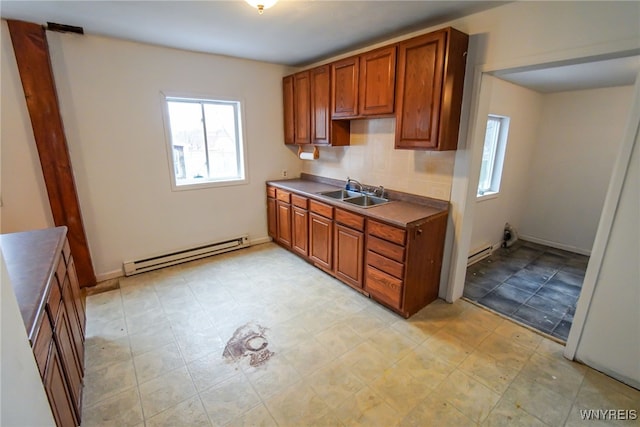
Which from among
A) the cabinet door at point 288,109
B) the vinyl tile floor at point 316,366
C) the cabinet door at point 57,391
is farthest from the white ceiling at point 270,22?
the cabinet door at point 57,391

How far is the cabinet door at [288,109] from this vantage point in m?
3.82

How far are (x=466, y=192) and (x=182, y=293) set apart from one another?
286cm

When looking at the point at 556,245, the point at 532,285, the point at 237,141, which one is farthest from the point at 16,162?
the point at 556,245

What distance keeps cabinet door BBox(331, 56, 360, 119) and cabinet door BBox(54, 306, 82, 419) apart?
2.76 meters

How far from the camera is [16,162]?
254 centimetres

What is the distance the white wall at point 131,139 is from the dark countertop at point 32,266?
0.99 m

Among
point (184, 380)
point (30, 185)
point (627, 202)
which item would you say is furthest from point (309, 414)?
point (30, 185)

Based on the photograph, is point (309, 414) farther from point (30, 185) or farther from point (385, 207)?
point (30, 185)

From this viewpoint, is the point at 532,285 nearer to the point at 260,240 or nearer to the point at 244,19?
the point at 260,240

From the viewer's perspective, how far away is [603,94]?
373cm

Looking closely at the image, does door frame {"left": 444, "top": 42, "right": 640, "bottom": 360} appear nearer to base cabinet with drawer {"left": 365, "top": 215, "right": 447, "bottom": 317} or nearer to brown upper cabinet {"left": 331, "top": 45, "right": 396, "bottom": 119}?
base cabinet with drawer {"left": 365, "top": 215, "right": 447, "bottom": 317}

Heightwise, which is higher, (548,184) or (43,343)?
(548,184)

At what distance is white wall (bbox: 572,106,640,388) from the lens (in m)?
1.74

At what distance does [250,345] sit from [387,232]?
1.41m
